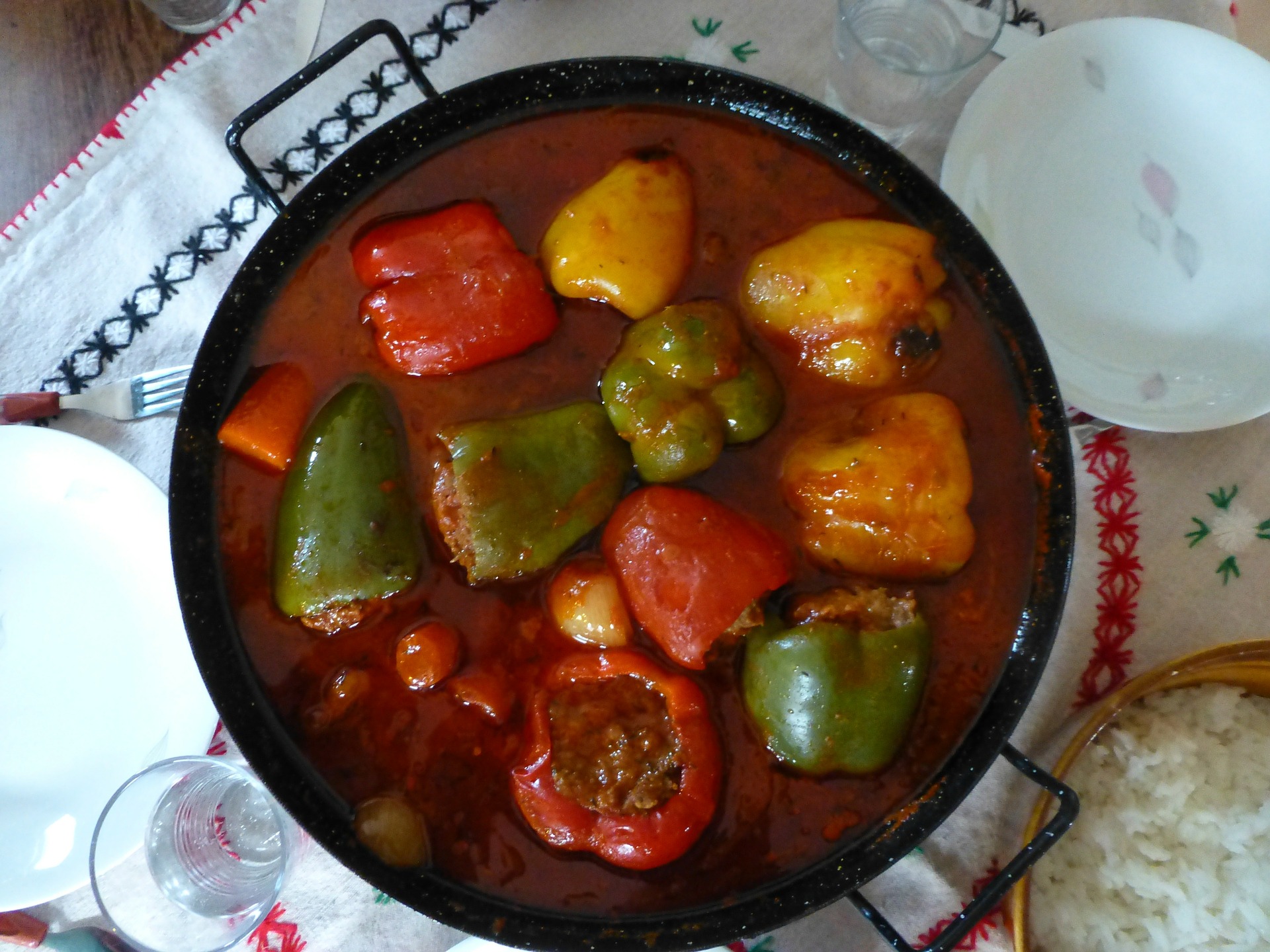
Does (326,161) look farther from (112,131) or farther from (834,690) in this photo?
(834,690)

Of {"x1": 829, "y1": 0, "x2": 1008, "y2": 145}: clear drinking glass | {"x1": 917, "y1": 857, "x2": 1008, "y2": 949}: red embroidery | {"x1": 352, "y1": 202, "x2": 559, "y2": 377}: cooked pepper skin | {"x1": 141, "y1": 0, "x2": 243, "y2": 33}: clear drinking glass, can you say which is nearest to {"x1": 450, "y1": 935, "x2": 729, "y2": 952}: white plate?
{"x1": 917, "y1": 857, "x2": 1008, "y2": 949}: red embroidery

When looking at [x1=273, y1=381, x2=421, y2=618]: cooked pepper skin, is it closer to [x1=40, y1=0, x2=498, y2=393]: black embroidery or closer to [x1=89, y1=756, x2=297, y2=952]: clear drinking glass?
[x1=89, y1=756, x2=297, y2=952]: clear drinking glass

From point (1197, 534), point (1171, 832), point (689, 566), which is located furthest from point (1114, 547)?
point (689, 566)

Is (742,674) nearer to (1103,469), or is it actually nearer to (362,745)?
(362,745)

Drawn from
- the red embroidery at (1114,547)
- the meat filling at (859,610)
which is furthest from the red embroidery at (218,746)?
the red embroidery at (1114,547)

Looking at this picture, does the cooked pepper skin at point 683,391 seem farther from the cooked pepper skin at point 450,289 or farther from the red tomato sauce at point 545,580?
the cooked pepper skin at point 450,289

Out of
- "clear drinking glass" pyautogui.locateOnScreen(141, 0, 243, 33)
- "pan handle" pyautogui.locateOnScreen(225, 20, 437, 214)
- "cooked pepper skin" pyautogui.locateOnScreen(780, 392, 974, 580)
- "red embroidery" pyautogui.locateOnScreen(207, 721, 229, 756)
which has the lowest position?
"cooked pepper skin" pyautogui.locateOnScreen(780, 392, 974, 580)
